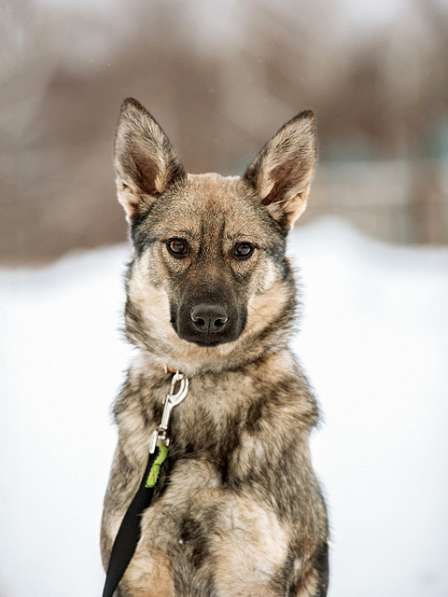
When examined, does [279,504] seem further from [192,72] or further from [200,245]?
[192,72]

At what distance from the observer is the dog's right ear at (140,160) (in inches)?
89.1

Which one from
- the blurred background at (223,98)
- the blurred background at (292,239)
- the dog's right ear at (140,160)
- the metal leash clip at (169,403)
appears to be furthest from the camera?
the blurred background at (223,98)

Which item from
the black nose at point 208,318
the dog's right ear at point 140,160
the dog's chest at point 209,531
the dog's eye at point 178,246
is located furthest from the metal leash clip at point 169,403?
the dog's right ear at point 140,160

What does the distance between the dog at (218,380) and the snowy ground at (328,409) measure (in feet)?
1.59

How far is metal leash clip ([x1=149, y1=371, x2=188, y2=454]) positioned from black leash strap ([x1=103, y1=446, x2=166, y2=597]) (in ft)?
0.25

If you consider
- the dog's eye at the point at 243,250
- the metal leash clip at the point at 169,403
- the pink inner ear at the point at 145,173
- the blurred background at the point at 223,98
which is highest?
the blurred background at the point at 223,98

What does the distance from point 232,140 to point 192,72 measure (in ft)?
2.15

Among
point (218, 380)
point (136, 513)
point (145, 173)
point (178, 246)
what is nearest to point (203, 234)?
point (178, 246)

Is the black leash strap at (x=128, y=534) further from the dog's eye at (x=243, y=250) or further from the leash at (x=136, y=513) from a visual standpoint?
the dog's eye at (x=243, y=250)

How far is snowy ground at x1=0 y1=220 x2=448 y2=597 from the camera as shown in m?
2.96

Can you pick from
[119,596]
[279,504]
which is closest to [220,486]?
[279,504]

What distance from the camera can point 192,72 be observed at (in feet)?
18.2

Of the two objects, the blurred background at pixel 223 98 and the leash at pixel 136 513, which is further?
the blurred background at pixel 223 98

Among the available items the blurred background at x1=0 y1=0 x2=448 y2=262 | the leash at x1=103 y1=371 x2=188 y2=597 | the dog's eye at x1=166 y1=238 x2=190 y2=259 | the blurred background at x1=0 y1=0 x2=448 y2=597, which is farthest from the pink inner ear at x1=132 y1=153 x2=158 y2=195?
the blurred background at x1=0 y1=0 x2=448 y2=262
